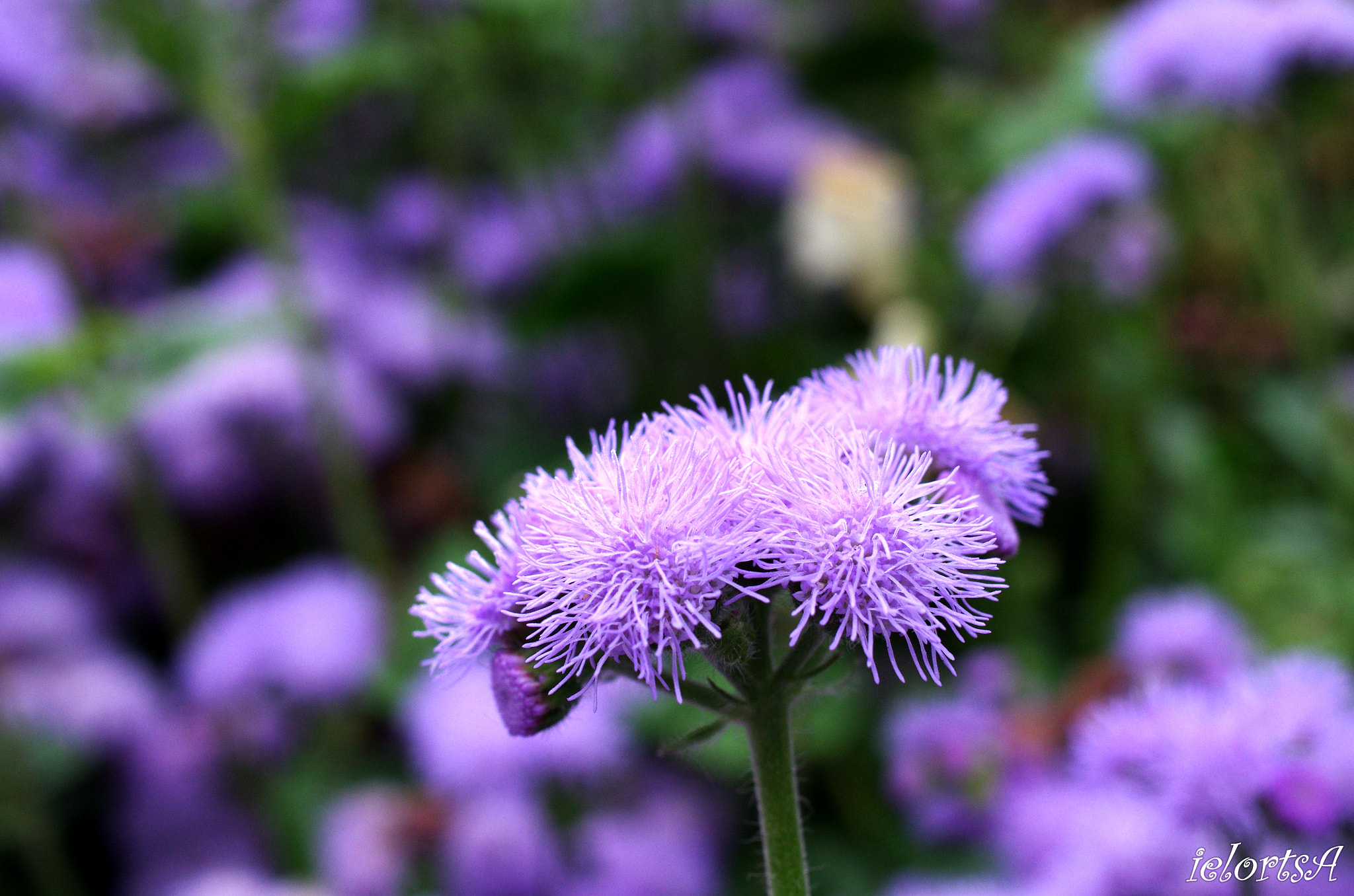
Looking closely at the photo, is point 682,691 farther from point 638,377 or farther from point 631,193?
point 631,193

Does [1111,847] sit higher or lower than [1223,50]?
lower

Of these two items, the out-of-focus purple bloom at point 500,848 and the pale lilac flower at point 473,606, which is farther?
the out-of-focus purple bloom at point 500,848

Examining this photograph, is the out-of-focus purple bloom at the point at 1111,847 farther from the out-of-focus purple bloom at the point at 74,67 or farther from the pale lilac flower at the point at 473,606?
the out-of-focus purple bloom at the point at 74,67

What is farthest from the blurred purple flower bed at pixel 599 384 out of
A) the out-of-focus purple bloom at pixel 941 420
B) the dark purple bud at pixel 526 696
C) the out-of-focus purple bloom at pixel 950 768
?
the dark purple bud at pixel 526 696

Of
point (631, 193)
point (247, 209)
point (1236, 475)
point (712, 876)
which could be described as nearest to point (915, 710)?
point (712, 876)

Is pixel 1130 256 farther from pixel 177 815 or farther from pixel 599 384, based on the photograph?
pixel 177 815

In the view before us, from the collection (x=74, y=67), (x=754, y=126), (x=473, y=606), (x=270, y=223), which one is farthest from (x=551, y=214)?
(x=473, y=606)

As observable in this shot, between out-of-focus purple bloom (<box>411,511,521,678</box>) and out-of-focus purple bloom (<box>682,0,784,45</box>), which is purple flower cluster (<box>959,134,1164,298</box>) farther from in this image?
out-of-focus purple bloom (<box>411,511,521,678</box>)
